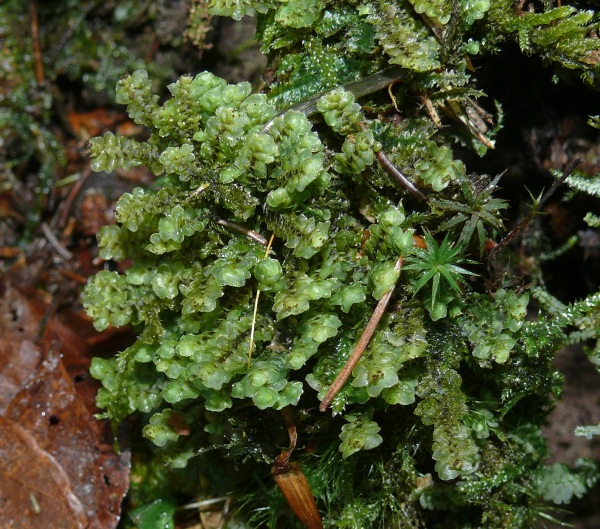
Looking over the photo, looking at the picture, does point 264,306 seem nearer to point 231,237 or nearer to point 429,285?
point 231,237

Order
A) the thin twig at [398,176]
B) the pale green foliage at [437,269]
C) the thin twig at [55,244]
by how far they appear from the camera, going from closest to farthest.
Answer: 1. the pale green foliage at [437,269]
2. the thin twig at [398,176]
3. the thin twig at [55,244]

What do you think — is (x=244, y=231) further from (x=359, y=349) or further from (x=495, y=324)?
(x=495, y=324)

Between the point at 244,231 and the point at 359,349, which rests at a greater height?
the point at 244,231

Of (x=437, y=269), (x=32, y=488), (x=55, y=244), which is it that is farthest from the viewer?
(x=55, y=244)

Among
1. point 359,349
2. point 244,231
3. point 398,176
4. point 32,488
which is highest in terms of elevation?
point 398,176

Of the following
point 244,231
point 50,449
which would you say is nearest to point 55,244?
point 50,449

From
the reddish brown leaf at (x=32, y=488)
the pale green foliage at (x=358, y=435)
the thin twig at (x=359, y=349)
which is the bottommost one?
the reddish brown leaf at (x=32, y=488)

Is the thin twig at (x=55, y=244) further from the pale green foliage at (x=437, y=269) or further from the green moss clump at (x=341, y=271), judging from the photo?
the pale green foliage at (x=437, y=269)

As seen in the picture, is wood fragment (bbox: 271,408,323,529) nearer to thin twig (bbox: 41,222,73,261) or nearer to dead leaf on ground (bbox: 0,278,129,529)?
dead leaf on ground (bbox: 0,278,129,529)

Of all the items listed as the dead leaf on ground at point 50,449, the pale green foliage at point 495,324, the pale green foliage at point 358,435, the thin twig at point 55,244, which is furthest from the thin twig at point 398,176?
the thin twig at point 55,244
